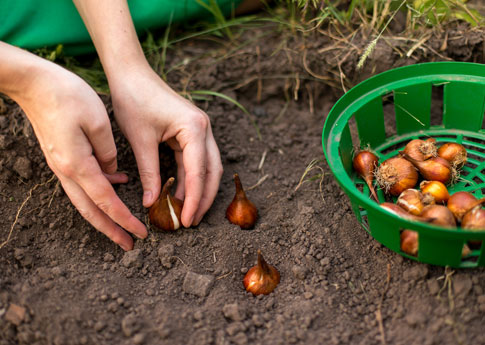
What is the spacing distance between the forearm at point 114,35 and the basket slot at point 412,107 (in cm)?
88

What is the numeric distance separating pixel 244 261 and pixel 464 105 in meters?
0.93

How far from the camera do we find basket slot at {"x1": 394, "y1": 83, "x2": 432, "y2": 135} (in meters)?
1.67

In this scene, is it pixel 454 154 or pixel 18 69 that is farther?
pixel 454 154

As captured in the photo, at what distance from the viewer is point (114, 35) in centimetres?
163

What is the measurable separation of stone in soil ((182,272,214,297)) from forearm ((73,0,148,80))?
706 mm

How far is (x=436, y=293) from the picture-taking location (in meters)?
1.30

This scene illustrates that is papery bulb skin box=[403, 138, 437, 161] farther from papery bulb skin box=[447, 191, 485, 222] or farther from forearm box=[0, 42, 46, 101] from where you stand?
forearm box=[0, 42, 46, 101]

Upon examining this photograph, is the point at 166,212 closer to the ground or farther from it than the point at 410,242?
closer to the ground

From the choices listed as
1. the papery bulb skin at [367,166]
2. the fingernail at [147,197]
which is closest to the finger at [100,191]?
the fingernail at [147,197]

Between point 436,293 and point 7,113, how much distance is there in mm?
1539

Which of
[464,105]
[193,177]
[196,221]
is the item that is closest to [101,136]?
[193,177]

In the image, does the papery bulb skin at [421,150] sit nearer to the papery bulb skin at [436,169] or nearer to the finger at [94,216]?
the papery bulb skin at [436,169]

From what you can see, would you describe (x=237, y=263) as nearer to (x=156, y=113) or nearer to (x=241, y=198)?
(x=241, y=198)

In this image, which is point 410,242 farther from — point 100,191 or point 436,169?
point 100,191
